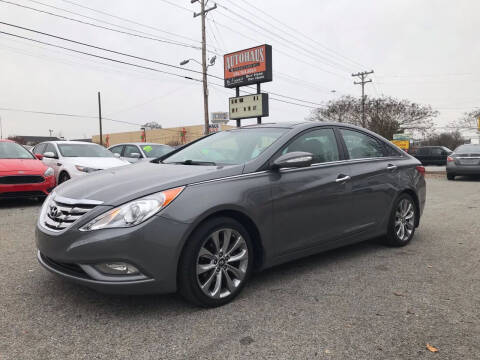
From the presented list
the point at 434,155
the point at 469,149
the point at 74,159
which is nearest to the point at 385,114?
the point at 434,155

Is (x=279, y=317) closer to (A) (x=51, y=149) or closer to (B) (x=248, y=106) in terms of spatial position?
(A) (x=51, y=149)

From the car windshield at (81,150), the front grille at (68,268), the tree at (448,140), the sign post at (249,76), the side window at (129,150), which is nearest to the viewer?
the front grille at (68,268)

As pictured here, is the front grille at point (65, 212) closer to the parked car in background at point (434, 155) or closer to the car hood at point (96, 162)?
the car hood at point (96, 162)

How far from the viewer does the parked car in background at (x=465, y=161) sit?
49.1ft

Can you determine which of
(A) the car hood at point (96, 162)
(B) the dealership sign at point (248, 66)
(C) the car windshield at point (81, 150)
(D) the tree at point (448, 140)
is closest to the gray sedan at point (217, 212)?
(A) the car hood at point (96, 162)

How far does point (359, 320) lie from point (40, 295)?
254cm

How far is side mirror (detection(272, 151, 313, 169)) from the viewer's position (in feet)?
11.5

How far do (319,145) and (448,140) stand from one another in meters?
67.0

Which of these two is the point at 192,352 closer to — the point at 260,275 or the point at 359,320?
the point at 359,320

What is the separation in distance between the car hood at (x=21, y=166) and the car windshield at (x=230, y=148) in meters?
5.11

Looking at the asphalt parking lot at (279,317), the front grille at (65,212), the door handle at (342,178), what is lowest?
the asphalt parking lot at (279,317)

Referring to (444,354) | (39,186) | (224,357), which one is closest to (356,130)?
(444,354)

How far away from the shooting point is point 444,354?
248cm

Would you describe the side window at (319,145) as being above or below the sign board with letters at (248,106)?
below
